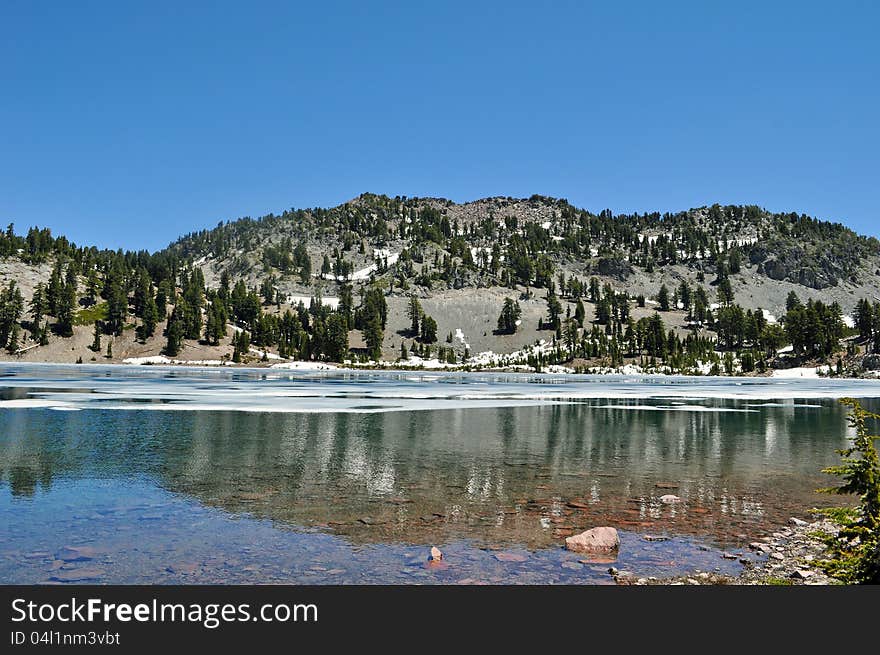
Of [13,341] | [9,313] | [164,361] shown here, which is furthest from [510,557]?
[9,313]

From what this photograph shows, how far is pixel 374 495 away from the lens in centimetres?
2044

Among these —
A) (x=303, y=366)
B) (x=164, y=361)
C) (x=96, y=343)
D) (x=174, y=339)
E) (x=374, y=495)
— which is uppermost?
(x=174, y=339)

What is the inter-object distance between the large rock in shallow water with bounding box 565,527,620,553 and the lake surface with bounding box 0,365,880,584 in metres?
0.46

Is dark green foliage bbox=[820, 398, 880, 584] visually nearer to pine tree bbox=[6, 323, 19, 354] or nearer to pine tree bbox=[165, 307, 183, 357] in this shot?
pine tree bbox=[165, 307, 183, 357]

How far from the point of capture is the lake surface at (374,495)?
13719 mm

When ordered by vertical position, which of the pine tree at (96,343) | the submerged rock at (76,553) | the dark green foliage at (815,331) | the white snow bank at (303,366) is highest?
the dark green foliage at (815,331)

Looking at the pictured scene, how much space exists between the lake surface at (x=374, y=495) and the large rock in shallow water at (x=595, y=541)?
46 centimetres

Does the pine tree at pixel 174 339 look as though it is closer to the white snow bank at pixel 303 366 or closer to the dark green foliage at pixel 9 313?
the white snow bank at pixel 303 366

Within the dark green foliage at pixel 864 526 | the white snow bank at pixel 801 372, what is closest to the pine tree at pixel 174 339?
the white snow bank at pixel 801 372

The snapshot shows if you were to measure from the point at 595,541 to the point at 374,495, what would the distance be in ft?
26.1

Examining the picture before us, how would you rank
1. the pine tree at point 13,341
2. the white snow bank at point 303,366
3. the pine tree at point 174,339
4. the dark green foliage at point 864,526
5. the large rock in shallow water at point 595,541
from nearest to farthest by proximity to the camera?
1. the dark green foliage at point 864,526
2. the large rock in shallow water at point 595,541
3. the pine tree at point 13,341
4. the white snow bank at point 303,366
5. the pine tree at point 174,339

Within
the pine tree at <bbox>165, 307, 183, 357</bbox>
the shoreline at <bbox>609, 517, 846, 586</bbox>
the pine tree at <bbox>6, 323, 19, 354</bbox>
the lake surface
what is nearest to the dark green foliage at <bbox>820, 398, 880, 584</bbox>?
the shoreline at <bbox>609, 517, 846, 586</bbox>

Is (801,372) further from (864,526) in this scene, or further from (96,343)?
(96,343)
